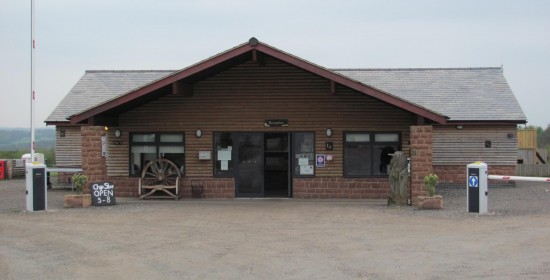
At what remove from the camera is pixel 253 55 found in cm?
1653

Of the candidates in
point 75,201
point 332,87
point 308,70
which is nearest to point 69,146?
point 75,201

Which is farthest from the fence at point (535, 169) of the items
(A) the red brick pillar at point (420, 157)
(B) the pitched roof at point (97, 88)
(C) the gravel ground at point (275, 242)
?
(B) the pitched roof at point (97, 88)

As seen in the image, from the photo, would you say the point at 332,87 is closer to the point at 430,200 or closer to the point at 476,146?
the point at 430,200

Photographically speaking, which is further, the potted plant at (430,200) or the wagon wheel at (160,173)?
the wagon wheel at (160,173)

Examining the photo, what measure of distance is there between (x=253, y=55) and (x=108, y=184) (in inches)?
198

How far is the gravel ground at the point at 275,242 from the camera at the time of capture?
26.9ft

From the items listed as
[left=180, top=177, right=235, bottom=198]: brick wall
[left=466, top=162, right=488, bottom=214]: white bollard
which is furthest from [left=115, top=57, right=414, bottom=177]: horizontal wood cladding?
[left=466, top=162, right=488, bottom=214]: white bollard

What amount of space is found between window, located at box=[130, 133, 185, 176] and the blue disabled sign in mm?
8460

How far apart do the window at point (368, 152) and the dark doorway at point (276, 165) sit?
1757 mm

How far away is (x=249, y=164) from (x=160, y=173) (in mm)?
2629

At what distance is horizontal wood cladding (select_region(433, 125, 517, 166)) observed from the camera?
2198 cm

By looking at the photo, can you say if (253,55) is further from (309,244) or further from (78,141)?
(78,141)

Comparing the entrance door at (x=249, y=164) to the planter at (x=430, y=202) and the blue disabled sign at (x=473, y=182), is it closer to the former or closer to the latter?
the planter at (x=430, y=202)

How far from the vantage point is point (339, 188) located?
18469 mm
